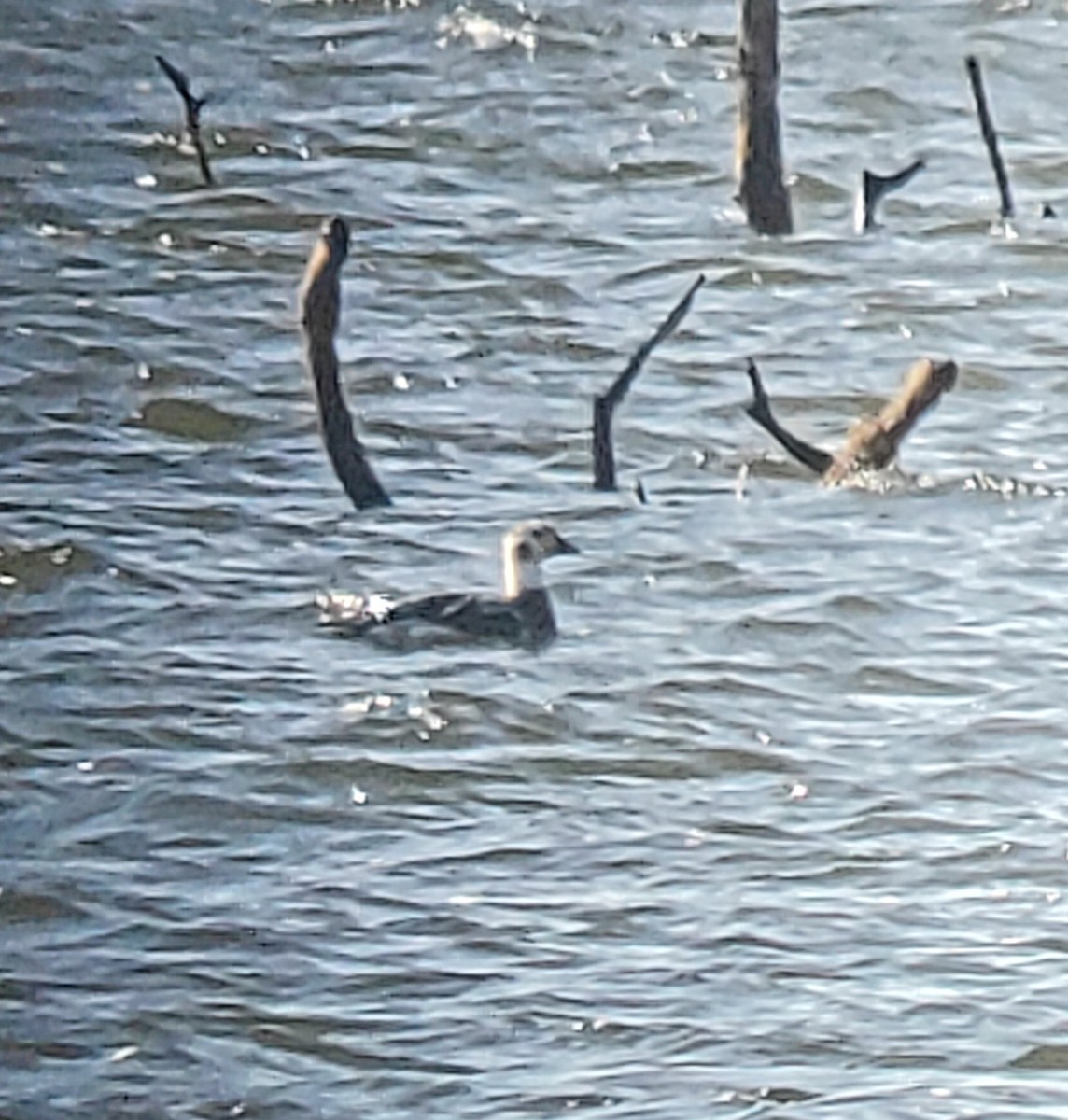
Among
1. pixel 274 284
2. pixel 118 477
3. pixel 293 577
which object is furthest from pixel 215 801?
A: pixel 274 284

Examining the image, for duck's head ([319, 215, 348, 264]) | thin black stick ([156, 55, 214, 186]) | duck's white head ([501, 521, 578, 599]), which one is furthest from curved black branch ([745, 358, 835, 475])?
thin black stick ([156, 55, 214, 186])

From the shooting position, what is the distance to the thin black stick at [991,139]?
7668 mm

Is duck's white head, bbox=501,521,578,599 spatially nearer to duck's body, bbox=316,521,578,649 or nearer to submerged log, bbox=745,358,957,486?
duck's body, bbox=316,521,578,649

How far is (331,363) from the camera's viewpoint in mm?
6473

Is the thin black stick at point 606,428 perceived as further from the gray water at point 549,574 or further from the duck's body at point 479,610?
the duck's body at point 479,610

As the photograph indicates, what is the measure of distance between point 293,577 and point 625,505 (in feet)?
2.37

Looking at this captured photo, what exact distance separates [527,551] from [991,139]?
6.87 ft

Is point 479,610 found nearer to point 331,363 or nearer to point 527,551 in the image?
point 527,551

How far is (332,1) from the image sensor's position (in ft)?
30.6

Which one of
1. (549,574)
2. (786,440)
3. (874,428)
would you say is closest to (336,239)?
(549,574)

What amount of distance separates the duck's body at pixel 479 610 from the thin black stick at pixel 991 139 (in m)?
1.95

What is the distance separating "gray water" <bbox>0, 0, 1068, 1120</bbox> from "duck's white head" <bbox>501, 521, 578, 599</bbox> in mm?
88

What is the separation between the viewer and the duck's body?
6172 millimetres

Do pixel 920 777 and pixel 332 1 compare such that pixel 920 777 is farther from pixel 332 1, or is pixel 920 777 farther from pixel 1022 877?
pixel 332 1
